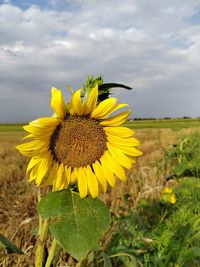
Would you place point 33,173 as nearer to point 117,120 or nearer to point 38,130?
point 38,130

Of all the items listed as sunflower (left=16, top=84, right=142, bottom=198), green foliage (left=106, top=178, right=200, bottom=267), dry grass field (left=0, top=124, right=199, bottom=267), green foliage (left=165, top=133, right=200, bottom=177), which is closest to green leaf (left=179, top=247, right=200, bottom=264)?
green foliage (left=106, top=178, right=200, bottom=267)

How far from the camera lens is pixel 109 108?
0.91 m

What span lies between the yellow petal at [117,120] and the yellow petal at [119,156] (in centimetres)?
6

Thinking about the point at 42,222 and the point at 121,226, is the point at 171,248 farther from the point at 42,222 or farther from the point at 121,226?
the point at 42,222

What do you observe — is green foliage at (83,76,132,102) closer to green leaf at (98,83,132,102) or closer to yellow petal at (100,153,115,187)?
green leaf at (98,83,132,102)

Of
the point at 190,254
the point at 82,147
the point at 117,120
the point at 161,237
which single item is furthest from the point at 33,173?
the point at 161,237

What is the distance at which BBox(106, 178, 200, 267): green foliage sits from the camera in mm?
2229

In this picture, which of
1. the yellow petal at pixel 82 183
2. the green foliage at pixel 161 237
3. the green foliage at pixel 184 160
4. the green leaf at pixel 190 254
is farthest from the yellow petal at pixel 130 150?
the green foliage at pixel 184 160

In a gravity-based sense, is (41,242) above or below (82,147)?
below

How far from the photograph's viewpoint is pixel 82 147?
3.17 ft

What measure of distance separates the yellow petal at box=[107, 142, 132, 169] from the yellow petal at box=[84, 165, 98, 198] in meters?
0.07

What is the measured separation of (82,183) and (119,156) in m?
0.11

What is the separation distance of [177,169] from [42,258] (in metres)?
4.00

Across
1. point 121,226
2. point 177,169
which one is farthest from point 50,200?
point 177,169
